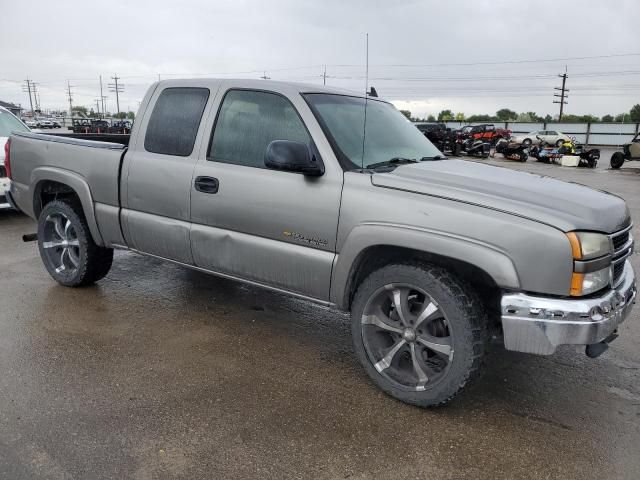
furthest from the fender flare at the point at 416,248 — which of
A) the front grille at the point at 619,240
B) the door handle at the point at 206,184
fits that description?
the door handle at the point at 206,184

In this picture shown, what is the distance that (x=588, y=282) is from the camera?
2.67m

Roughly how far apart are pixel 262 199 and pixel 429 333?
4.50ft

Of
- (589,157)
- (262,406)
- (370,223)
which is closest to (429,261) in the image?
(370,223)

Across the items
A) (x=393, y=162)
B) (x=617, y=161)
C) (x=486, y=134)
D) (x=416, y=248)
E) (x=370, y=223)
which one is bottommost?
(x=617, y=161)

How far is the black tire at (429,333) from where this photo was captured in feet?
9.36

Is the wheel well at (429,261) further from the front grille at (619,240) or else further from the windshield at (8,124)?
the windshield at (8,124)

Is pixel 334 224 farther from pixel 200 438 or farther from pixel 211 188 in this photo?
pixel 200 438

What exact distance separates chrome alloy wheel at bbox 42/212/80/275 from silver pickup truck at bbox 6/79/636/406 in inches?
20.6

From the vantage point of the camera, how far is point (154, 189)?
4082 millimetres

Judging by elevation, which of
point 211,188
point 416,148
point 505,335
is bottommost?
point 505,335

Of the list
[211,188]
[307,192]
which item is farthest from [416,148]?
[211,188]

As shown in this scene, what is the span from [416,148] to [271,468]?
2.53 metres

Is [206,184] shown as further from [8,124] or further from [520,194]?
[8,124]

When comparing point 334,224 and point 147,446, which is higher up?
point 334,224
